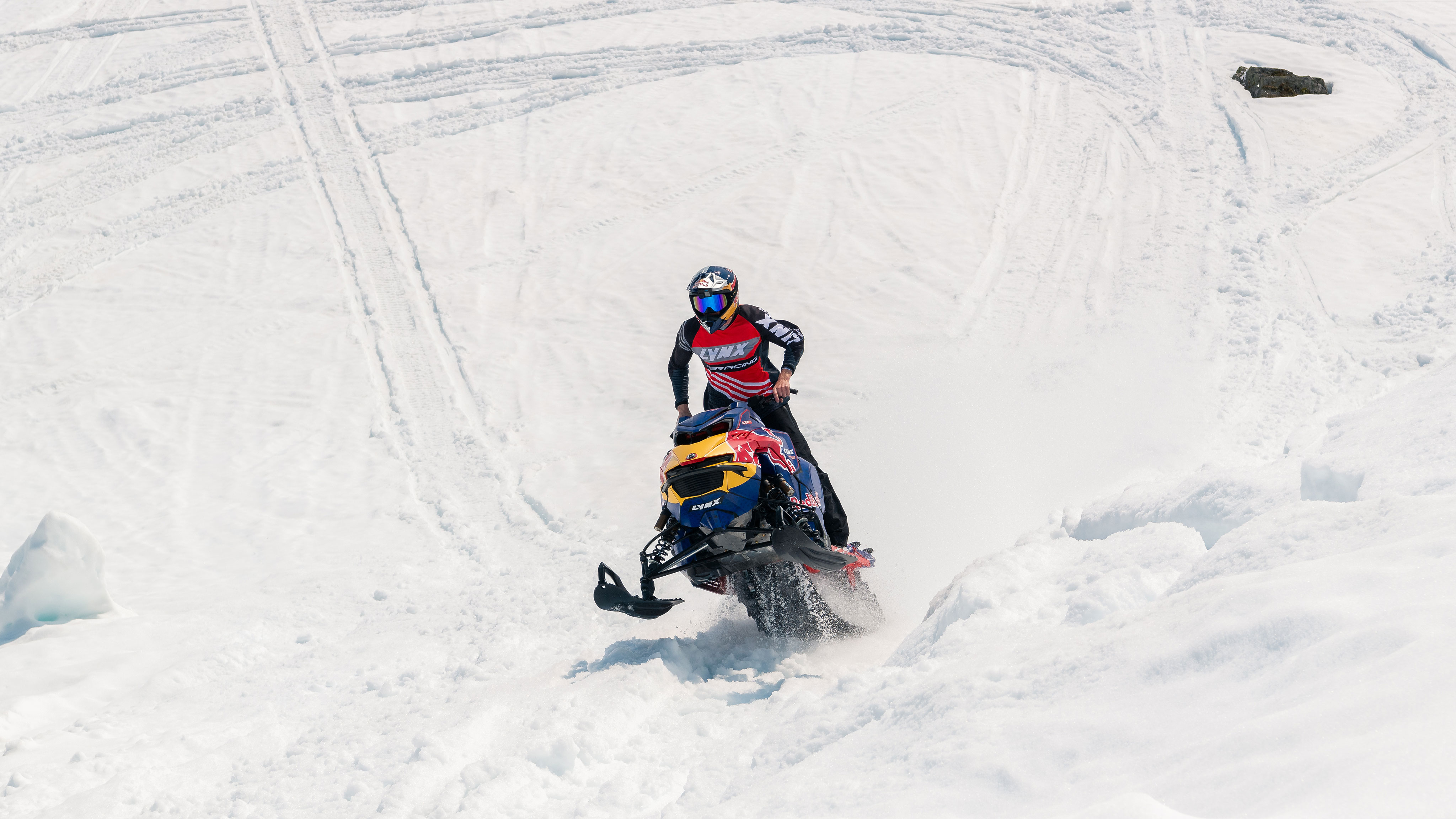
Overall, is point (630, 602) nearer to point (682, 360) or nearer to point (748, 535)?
point (748, 535)

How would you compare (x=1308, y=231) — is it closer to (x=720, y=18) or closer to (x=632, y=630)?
(x=632, y=630)

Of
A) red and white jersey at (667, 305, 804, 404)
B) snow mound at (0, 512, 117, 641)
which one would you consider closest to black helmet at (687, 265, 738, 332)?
red and white jersey at (667, 305, 804, 404)

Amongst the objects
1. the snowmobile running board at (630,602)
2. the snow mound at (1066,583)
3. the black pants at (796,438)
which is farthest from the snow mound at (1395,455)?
the snowmobile running board at (630,602)

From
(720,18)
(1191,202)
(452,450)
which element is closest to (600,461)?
(452,450)

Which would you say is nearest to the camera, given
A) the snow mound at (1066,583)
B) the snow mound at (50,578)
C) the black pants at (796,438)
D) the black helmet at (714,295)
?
the snow mound at (1066,583)

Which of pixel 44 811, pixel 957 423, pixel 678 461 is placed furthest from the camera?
pixel 957 423

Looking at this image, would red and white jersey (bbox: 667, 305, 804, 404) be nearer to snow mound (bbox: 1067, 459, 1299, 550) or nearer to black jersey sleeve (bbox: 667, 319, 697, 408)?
black jersey sleeve (bbox: 667, 319, 697, 408)

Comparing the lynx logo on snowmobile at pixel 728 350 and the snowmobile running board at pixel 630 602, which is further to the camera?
the lynx logo on snowmobile at pixel 728 350

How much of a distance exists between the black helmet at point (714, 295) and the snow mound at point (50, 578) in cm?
→ 458

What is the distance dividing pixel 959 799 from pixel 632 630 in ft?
12.5

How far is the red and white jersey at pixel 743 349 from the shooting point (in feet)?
21.3

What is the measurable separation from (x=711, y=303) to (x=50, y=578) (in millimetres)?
5066

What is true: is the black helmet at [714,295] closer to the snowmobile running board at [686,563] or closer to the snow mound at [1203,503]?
the snowmobile running board at [686,563]

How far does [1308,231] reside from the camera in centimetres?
1130
